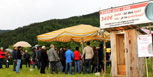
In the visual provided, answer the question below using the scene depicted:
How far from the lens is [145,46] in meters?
7.67

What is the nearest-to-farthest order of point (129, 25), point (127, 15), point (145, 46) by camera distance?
point (145, 46), point (129, 25), point (127, 15)

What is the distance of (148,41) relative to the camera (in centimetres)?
767

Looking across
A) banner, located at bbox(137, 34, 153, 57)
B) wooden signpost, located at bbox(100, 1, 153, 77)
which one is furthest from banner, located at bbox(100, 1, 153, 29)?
banner, located at bbox(137, 34, 153, 57)

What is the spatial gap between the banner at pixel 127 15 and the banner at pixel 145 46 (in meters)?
1.65

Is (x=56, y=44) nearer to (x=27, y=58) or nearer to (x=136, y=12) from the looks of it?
(x=27, y=58)

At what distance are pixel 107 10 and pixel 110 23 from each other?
27.6 inches

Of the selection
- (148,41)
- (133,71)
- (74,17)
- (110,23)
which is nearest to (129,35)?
(110,23)

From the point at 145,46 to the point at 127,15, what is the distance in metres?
2.58

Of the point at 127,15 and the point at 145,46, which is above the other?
the point at 127,15

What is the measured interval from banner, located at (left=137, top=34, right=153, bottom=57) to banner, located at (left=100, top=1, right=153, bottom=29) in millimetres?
1652

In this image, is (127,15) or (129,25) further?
(127,15)

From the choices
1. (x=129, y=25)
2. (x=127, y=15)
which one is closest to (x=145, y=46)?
(x=129, y=25)

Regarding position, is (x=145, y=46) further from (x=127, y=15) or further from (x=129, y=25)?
(x=127, y=15)

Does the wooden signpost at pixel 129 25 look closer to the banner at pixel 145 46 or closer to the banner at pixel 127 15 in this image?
the banner at pixel 127 15
